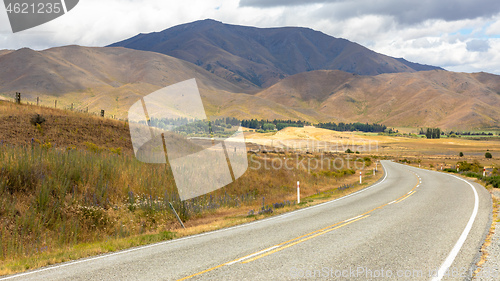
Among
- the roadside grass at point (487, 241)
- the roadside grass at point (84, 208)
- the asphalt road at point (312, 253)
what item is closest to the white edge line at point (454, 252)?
the asphalt road at point (312, 253)

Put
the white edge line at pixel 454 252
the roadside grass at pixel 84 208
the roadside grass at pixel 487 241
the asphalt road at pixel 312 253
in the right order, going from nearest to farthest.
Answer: the white edge line at pixel 454 252 → the asphalt road at pixel 312 253 → the roadside grass at pixel 487 241 → the roadside grass at pixel 84 208

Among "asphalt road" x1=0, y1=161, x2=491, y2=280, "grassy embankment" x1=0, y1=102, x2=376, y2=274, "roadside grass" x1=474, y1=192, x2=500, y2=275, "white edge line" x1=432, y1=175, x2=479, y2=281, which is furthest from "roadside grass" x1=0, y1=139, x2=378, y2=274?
"roadside grass" x1=474, y1=192, x2=500, y2=275

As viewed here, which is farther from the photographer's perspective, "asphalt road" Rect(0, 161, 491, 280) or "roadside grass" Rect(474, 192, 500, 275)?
"roadside grass" Rect(474, 192, 500, 275)

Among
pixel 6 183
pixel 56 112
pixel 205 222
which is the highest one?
pixel 56 112

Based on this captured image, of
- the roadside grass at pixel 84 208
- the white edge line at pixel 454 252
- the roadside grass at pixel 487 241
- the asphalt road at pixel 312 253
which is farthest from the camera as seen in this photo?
the roadside grass at pixel 84 208

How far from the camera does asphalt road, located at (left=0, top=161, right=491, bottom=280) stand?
6781 millimetres

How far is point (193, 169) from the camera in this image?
65.6ft

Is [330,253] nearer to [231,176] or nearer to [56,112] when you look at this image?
[231,176]

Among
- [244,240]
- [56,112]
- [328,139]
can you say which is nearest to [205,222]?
[244,240]

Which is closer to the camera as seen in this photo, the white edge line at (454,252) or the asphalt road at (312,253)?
the white edge line at (454,252)

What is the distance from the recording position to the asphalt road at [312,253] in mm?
6781

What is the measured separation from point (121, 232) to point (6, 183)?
4055mm

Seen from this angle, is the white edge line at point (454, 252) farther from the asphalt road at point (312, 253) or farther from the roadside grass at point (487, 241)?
the roadside grass at point (487, 241)

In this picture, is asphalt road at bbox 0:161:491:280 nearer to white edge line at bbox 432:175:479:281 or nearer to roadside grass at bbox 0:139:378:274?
white edge line at bbox 432:175:479:281
